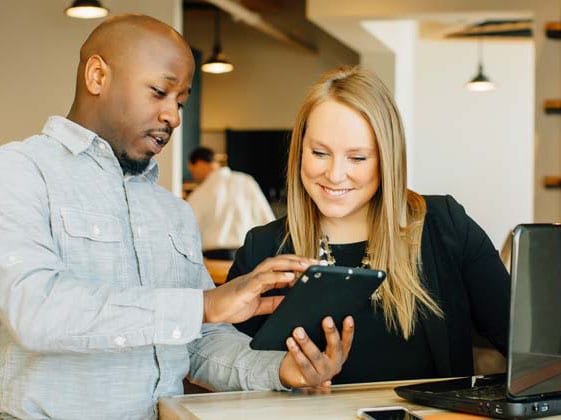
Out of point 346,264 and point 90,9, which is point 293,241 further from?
point 90,9

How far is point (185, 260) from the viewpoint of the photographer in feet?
7.67

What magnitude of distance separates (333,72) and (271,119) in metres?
12.0

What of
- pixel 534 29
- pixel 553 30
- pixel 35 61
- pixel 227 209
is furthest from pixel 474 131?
pixel 35 61

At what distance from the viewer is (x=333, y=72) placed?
2537mm

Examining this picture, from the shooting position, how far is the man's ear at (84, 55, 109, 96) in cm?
219

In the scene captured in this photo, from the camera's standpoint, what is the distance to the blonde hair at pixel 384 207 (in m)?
2.41

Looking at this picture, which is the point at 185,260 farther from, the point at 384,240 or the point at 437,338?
the point at 437,338

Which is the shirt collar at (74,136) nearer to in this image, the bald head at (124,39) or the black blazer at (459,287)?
the bald head at (124,39)

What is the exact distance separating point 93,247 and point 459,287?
938mm

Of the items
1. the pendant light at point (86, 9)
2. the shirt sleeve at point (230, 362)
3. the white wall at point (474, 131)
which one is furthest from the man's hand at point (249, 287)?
the white wall at point (474, 131)

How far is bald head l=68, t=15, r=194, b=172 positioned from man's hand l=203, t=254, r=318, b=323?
16.5 inches

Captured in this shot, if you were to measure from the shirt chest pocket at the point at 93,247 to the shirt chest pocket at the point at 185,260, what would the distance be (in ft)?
0.57

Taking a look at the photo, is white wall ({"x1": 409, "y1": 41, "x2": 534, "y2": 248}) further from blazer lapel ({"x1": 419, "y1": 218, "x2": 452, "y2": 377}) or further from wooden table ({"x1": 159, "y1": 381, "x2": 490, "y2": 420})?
wooden table ({"x1": 159, "y1": 381, "x2": 490, "y2": 420})

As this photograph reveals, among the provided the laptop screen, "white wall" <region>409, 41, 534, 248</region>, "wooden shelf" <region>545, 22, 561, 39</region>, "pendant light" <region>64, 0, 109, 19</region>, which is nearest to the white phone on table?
the laptop screen
